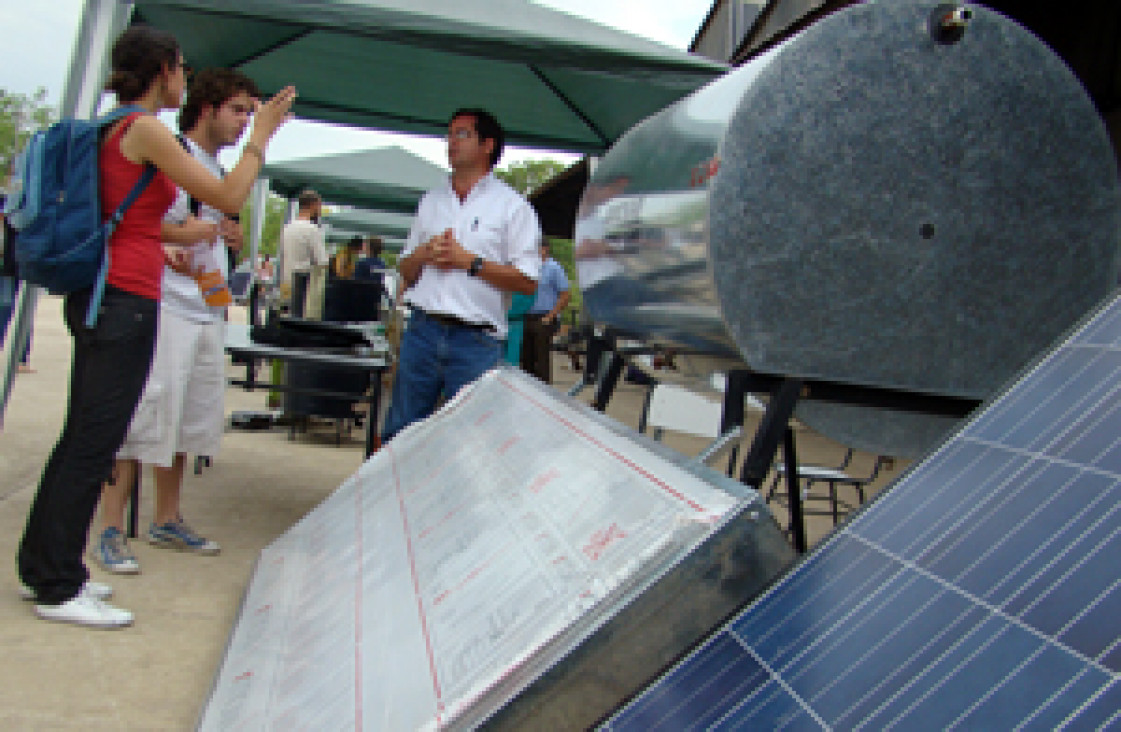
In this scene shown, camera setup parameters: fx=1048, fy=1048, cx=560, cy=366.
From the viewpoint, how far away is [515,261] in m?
4.96

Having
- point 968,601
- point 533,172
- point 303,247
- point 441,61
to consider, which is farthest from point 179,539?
point 533,172

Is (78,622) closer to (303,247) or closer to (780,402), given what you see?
(780,402)

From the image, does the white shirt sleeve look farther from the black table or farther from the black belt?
the black belt

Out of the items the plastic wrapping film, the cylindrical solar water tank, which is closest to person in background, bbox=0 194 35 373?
the plastic wrapping film

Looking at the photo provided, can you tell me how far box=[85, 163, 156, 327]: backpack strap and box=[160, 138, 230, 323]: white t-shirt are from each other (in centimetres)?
71

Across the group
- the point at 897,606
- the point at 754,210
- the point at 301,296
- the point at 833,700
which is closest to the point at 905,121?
the point at 754,210

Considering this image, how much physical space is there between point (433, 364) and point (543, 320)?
24.8 feet

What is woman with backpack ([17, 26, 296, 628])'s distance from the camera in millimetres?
3564

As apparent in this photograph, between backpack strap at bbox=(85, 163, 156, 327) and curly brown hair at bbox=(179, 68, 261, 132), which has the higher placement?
curly brown hair at bbox=(179, 68, 261, 132)

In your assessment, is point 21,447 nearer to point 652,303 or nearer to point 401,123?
point 401,123

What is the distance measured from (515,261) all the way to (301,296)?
16.7 feet

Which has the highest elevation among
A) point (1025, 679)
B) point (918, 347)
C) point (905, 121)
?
point (905, 121)

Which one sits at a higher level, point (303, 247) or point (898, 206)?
point (898, 206)

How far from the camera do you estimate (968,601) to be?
139cm
